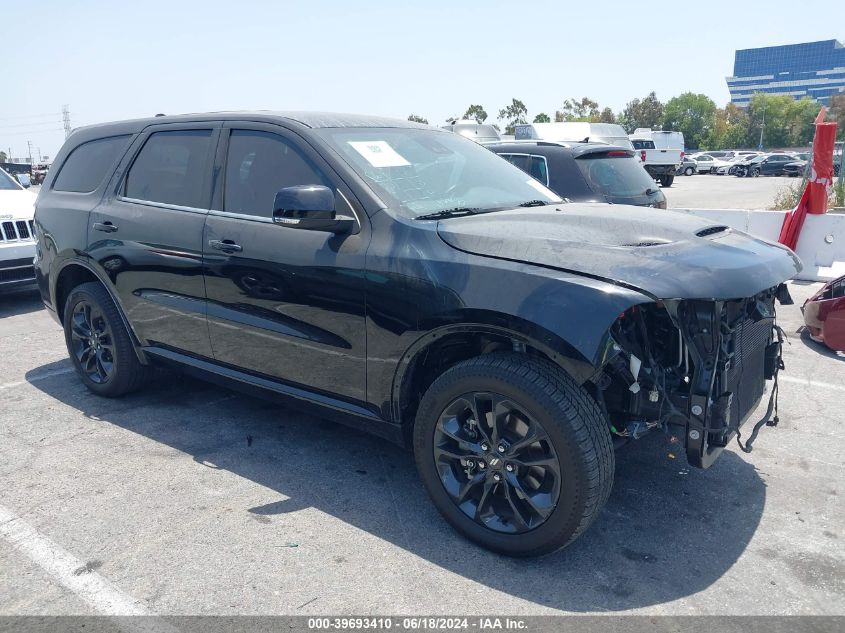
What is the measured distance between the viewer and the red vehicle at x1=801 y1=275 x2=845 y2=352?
5.66 m

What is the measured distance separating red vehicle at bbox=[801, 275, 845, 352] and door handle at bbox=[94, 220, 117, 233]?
5488 mm

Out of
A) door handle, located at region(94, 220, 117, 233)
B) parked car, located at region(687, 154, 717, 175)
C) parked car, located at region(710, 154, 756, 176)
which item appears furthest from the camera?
parked car, located at region(687, 154, 717, 175)

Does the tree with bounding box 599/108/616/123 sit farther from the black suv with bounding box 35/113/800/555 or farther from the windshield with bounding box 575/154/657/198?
the black suv with bounding box 35/113/800/555

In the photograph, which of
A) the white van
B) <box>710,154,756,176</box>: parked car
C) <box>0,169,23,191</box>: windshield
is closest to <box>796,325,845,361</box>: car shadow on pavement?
<box>0,169,23,191</box>: windshield

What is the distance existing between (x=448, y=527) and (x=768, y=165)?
157ft

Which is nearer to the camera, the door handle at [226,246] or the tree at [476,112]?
the door handle at [226,246]

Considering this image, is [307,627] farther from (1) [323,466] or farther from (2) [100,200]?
(2) [100,200]

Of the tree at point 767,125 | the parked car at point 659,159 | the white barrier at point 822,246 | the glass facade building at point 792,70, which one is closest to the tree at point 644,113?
the tree at point 767,125

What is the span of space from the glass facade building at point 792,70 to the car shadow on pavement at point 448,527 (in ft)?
615

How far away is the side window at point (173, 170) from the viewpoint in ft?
13.3

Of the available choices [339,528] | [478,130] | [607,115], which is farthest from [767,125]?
[339,528]

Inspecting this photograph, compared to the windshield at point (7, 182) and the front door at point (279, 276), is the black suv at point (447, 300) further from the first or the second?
the windshield at point (7, 182)

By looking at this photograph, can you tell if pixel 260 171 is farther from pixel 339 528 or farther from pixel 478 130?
pixel 478 130

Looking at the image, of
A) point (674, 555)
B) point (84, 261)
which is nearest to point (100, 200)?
point (84, 261)
